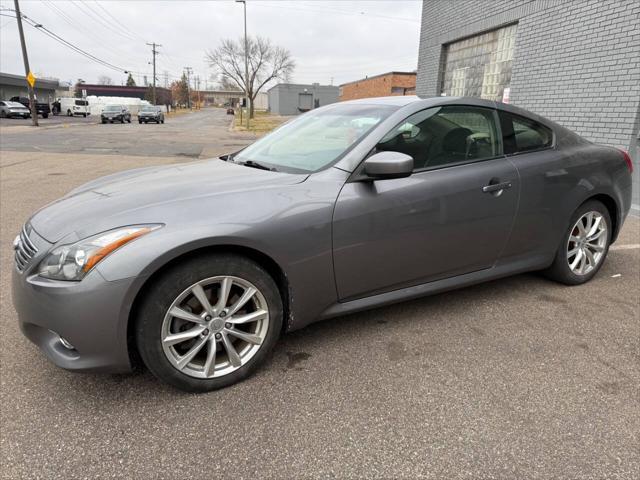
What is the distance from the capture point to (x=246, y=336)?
241 centimetres

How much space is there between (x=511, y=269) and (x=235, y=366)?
2.13 m

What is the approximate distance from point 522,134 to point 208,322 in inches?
101

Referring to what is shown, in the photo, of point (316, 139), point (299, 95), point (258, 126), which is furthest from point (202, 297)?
point (299, 95)

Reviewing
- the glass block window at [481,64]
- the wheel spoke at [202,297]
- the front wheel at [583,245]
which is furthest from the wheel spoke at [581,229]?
the glass block window at [481,64]

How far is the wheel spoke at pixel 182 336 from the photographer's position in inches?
87.4

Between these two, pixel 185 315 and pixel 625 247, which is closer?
pixel 185 315

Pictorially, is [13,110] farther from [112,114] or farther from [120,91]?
[120,91]

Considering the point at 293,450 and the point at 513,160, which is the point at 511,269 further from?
the point at 293,450

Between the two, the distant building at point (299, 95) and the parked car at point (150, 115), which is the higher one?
the distant building at point (299, 95)

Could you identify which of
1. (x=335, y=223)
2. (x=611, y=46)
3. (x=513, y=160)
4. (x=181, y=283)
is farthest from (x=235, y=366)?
(x=611, y=46)

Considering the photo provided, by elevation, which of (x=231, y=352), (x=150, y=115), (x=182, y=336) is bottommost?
(x=150, y=115)

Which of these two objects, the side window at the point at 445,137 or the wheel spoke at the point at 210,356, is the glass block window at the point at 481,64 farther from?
the wheel spoke at the point at 210,356

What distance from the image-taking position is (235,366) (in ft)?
7.94

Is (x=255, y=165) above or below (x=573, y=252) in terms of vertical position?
above
